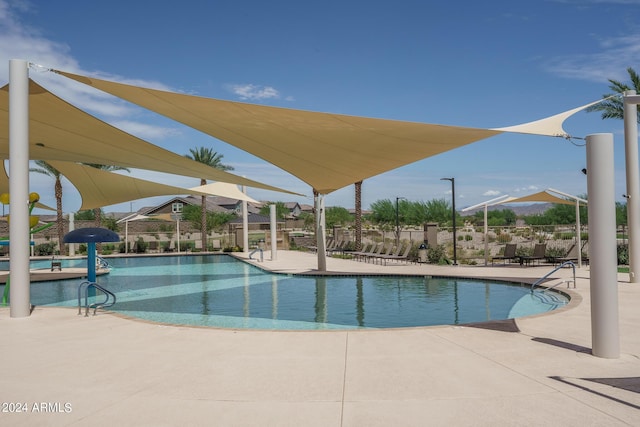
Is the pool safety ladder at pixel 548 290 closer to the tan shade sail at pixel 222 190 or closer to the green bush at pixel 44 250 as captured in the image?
the tan shade sail at pixel 222 190

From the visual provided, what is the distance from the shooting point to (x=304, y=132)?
7.54m

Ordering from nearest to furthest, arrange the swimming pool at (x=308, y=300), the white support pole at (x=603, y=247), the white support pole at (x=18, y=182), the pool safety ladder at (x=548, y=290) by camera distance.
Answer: the white support pole at (x=603, y=247)
the white support pole at (x=18, y=182)
the swimming pool at (x=308, y=300)
the pool safety ladder at (x=548, y=290)

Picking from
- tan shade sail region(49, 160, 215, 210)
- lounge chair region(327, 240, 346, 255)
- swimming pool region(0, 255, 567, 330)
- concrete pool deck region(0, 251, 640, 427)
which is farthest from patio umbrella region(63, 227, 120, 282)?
lounge chair region(327, 240, 346, 255)

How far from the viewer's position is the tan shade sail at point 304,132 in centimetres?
649

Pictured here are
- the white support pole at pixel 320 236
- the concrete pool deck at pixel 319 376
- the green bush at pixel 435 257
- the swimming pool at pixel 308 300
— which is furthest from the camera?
the green bush at pixel 435 257

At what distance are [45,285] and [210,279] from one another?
416 centimetres

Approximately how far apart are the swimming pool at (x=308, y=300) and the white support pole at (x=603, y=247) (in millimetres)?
3221

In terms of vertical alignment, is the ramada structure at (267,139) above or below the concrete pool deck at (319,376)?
above

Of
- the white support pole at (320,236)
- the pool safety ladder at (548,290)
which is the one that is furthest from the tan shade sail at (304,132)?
the white support pole at (320,236)

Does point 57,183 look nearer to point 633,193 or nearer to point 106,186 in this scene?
point 106,186

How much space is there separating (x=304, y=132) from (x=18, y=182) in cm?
404

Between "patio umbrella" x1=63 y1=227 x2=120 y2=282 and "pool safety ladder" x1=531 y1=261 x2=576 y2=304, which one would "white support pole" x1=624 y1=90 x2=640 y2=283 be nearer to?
"pool safety ladder" x1=531 y1=261 x2=576 y2=304

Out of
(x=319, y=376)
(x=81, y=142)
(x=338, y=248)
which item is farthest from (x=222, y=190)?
(x=319, y=376)

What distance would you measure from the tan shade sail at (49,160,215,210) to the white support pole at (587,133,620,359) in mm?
12669
